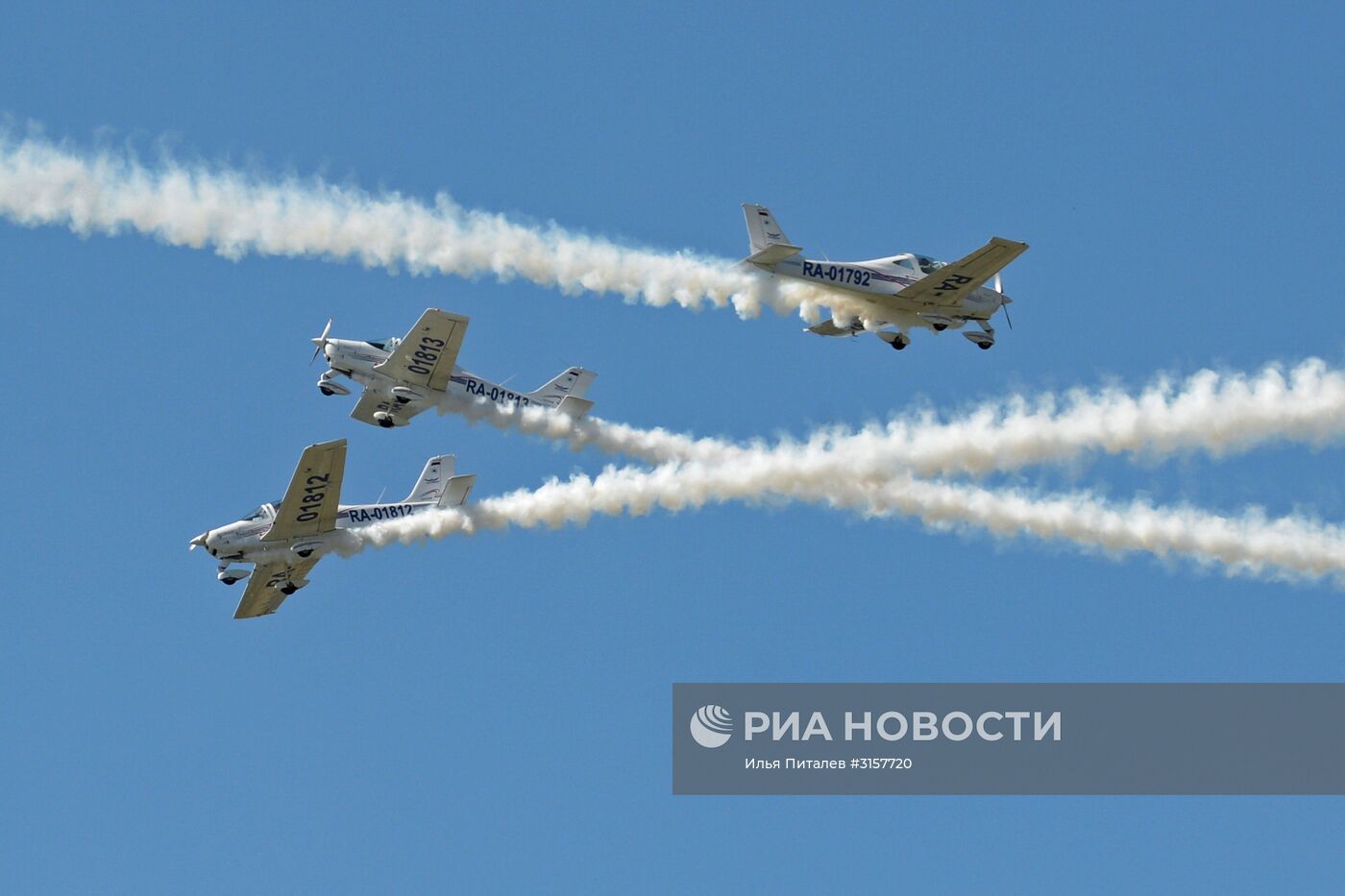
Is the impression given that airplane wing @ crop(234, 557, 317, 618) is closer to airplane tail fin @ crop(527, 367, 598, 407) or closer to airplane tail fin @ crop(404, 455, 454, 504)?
airplane tail fin @ crop(404, 455, 454, 504)

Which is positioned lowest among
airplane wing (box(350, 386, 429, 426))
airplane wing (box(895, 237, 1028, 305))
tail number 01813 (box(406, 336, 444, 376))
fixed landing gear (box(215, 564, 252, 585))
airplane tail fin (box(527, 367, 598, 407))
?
fixed landing gear (box(215, 564, 252, 585))

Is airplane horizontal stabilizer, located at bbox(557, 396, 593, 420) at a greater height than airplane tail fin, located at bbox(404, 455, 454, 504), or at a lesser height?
greater

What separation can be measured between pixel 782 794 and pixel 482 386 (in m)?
11.6

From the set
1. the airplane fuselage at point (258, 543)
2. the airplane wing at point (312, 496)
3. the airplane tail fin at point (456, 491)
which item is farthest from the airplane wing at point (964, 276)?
the airplane fuselage at point (258, 543)

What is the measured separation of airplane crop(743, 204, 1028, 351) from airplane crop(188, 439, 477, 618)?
8.53 meters

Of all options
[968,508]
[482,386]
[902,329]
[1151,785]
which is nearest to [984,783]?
[1151,785]

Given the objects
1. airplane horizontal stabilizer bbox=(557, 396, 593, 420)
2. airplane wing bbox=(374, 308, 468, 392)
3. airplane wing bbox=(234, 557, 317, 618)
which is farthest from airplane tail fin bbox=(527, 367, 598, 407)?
airplane wing bbox=(234, 557, 317, 618)

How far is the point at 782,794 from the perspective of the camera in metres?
47.6

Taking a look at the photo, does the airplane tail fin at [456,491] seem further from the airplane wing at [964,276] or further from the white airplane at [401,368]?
the airplane wing at [964,276]

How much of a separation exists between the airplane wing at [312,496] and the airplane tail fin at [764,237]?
9.01m

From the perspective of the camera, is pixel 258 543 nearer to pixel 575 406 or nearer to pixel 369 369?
pixel 369 369

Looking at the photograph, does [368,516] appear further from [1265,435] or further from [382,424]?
[1265,435]

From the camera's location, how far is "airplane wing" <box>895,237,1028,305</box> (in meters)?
49.7

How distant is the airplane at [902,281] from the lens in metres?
49.9
